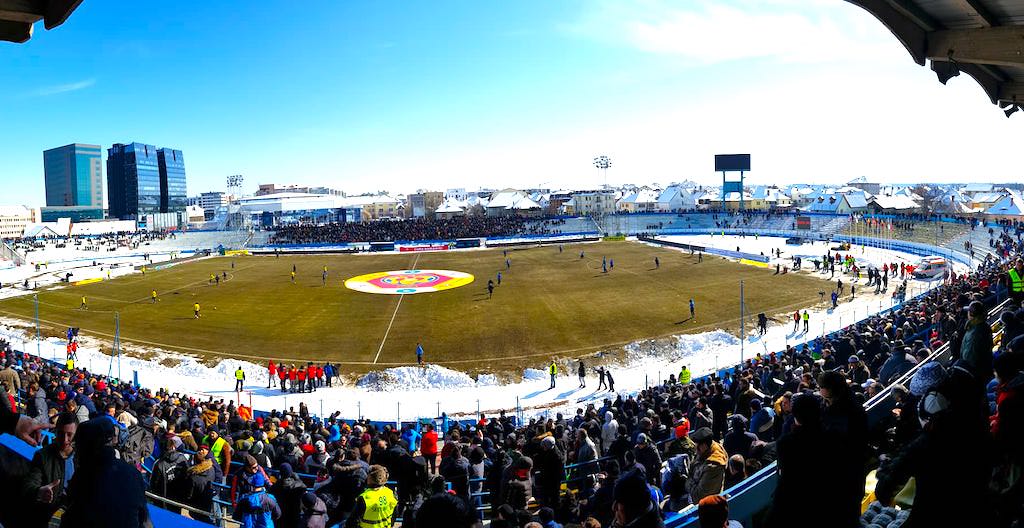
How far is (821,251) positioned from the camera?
58562 millimetres

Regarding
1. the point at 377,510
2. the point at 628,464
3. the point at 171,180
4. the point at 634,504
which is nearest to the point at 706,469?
the point at 628,464

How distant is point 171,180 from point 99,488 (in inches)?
8687

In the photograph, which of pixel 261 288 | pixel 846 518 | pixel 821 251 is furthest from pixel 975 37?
pixel 821 251

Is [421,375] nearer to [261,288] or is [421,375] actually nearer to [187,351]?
[187,351]

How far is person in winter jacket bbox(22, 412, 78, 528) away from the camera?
15.5 ft

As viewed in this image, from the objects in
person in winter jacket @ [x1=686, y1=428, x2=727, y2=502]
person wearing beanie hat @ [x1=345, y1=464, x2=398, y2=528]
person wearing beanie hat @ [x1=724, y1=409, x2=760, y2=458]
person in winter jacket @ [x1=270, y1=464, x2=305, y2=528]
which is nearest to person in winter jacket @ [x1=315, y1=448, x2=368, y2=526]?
person in winter jacket @ [x1=270, y1=464, x2=305, y2=528]

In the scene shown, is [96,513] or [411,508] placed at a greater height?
[96,513]

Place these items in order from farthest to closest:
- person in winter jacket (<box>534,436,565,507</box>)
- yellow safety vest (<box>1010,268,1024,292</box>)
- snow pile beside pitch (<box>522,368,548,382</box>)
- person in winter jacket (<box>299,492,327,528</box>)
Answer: snow pile beside pitch (<box>522,368,548,382</box>)
yellow safety vest (<box>1010,268,1024,292</box>)
person in winter jacket (<box>534,436,565,507</box>)
person in winter jacket (<box>299,492,327,528</box>)

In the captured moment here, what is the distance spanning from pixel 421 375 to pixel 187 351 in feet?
43.6

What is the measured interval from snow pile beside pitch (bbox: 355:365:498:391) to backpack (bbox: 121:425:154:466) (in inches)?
609

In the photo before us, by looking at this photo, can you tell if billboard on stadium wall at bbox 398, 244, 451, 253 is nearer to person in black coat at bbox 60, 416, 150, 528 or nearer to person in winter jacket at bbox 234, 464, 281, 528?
person in winter jacket at bbox 234, 464, 281, 528

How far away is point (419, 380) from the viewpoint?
24.3 metres

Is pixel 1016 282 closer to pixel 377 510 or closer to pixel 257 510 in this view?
pixel 377 510

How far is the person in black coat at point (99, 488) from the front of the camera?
3967mm
